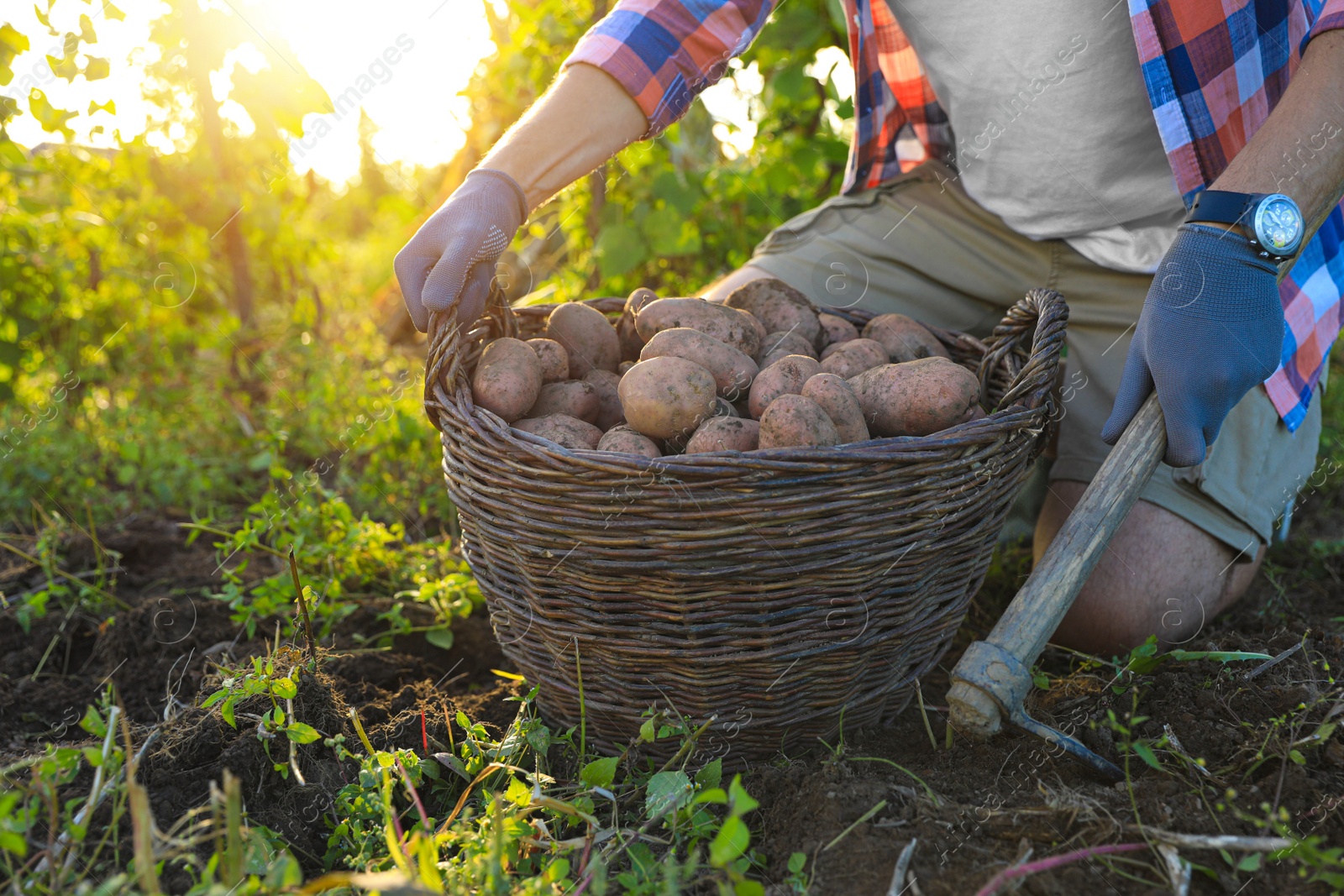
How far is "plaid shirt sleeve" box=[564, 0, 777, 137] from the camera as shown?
1850 millimetres

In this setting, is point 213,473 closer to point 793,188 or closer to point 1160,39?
point 793,188

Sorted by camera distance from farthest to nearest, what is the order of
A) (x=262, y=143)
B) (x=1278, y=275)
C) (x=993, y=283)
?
(x=262, y=143), (x=993, y=283), (x=1278, y=275)

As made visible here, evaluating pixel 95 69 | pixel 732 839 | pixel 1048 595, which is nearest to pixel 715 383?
pixel 1048 595

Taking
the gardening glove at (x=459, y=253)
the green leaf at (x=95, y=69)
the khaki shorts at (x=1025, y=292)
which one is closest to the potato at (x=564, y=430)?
the gardening glove at (x=459, y=253)

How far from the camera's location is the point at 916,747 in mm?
1539

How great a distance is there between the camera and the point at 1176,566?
72.3 inches

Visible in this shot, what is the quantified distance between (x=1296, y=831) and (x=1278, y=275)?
87 centimetres

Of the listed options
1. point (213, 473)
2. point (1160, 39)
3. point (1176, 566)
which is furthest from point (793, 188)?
point (213, 473)

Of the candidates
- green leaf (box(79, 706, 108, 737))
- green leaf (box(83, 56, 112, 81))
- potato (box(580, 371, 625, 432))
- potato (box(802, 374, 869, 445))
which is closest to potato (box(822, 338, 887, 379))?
potato (box(802, 374, 869, 445))

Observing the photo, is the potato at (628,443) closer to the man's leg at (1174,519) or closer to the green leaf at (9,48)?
the man's leg at (1174,519)

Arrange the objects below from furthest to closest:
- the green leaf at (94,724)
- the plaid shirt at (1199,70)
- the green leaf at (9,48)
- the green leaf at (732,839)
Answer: the green leaf at (9,48), the plaid shirt at (1199,70), the green leaf at (94,724), the green leaf at (732,839)

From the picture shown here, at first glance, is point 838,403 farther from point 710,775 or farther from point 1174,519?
point 1174,519

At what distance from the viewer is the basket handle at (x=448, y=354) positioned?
4.82 ft

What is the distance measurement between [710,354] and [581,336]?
34 cm
